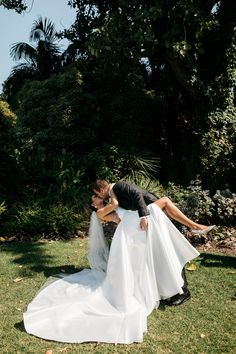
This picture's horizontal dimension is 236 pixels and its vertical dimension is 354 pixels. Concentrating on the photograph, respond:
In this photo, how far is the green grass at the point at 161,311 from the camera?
4359mm

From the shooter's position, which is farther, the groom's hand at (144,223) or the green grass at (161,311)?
the groom's hand at (144,223)

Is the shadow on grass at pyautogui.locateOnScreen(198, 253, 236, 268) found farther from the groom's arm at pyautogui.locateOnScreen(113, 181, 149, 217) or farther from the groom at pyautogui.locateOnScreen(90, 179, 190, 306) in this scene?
the groom's arm at pyautogui.locateOnScreen(113, 181, 149, 217)

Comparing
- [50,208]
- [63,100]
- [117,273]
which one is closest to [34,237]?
[50,208]

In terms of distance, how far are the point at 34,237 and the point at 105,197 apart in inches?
149

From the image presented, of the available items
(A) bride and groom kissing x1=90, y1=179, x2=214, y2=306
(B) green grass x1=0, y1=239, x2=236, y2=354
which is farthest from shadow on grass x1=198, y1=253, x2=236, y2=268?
(A) bride and groom kissing x1=90, y1=179, x2=214, y2=306

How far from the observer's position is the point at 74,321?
471 cm

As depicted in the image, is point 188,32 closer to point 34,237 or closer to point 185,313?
point 34,237

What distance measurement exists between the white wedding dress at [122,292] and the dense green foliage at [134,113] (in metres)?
3.72

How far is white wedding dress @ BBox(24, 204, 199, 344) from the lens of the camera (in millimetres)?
4594

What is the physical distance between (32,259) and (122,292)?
10.2ft

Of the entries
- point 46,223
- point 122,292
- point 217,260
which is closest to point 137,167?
point 46,223

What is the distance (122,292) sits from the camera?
5.06 m

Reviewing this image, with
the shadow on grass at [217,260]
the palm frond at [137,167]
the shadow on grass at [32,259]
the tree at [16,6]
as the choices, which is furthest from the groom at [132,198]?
the tree at [16,6]

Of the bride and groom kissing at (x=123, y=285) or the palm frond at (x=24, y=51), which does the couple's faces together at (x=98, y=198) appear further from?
the palm frond at (x=24, y=51)
